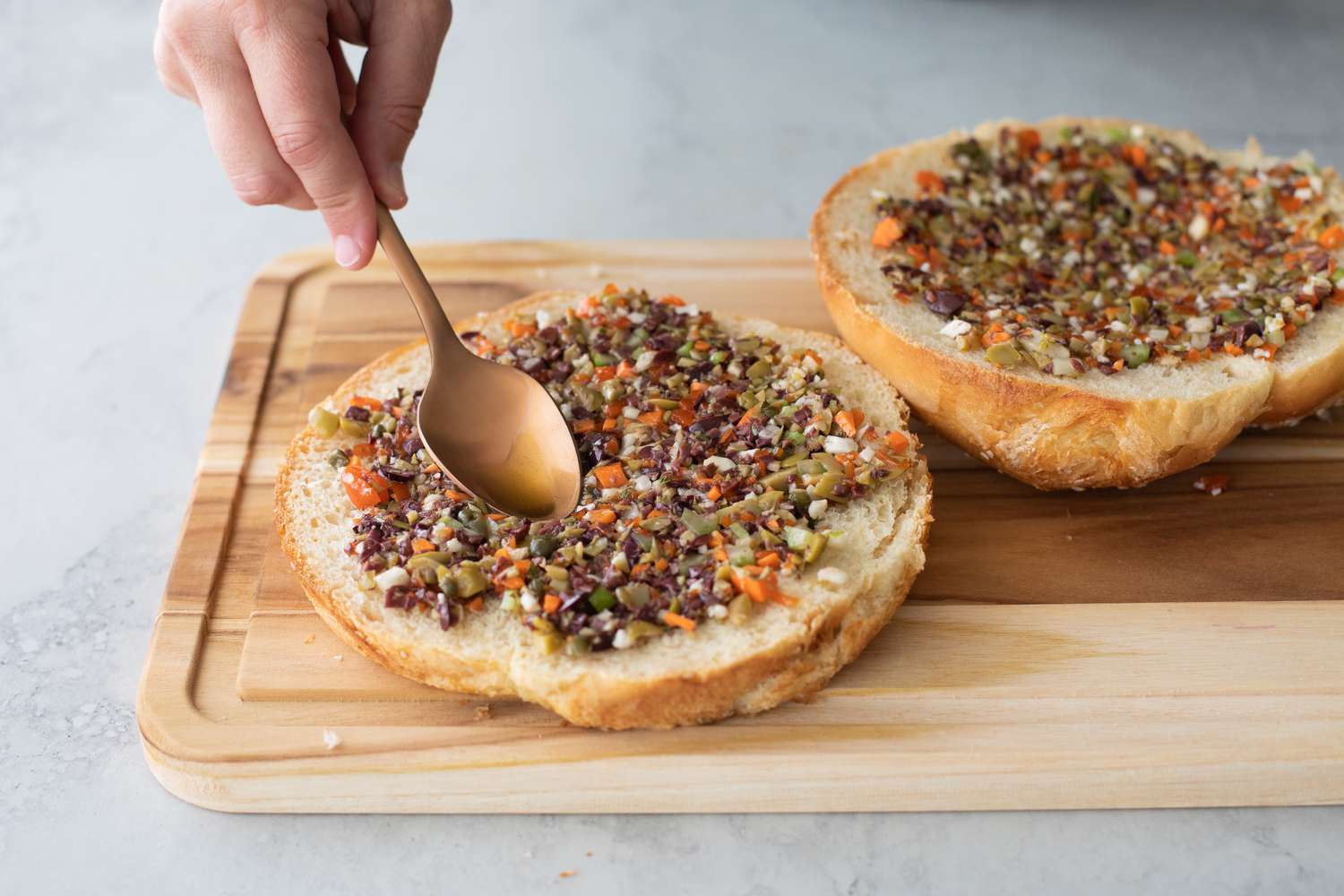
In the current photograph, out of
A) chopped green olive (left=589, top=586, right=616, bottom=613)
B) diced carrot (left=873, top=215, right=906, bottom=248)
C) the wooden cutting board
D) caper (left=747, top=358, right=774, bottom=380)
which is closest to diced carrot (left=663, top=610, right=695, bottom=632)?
chopped green olive (left=589, top=586, right=616, bottom=613)

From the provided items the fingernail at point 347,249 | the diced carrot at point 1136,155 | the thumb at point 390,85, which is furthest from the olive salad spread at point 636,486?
the diced carrot at point 1136,155

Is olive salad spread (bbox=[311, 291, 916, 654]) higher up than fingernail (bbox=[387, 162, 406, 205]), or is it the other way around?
fingernail (bbox=[387, 162, 406, 205])

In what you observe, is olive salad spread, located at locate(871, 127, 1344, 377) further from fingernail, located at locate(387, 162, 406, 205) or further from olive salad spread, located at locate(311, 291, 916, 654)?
fingernail, located at locate(387, 162, 406, 205)

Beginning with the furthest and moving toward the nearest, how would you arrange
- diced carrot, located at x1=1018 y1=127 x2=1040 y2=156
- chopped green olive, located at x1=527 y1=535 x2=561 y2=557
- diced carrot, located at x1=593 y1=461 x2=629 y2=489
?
1. diced carrot, located at x1=1018 y1=127 x2=1040 y2=156
2. diced carrot, located at x1=593 y1=461 x2=629 y2=489
3. chopped green olive, located at x1=527 y1=535 x2=561 y2=557

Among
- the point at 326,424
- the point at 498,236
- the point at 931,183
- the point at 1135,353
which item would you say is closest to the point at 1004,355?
the point at 1135,353

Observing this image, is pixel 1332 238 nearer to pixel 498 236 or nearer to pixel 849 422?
pixel 849 422

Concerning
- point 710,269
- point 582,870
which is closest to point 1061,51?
point 710,269
